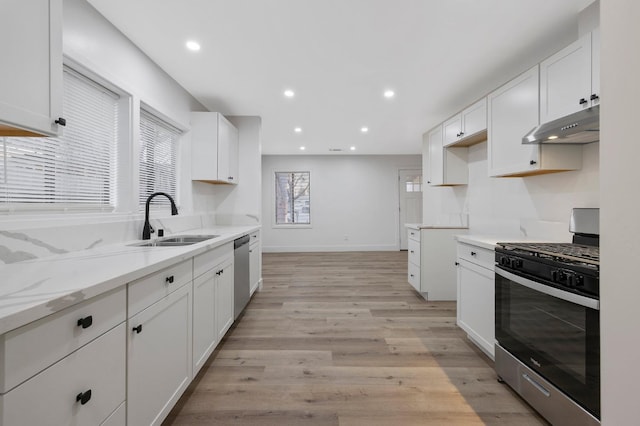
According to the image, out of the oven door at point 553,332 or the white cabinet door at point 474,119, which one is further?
the white cabinet door at point 474,119

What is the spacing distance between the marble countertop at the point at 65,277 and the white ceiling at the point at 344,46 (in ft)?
5.33

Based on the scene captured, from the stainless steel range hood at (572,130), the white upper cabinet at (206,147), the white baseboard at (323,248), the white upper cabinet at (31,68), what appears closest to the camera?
the white upper cabinet at (31,68)

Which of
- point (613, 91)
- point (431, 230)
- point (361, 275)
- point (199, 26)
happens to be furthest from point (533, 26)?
point (361, 275)

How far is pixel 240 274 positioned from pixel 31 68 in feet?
6.73

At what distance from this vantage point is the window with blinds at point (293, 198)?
7.14m

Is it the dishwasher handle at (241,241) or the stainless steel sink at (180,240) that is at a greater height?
the stainless steel sink at (180,240)

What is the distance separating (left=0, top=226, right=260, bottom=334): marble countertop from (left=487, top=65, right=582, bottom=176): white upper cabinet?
2530 millimetres

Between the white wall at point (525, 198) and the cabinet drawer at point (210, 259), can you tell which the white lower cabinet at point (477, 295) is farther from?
the cabinet drawer at point (210, 259)

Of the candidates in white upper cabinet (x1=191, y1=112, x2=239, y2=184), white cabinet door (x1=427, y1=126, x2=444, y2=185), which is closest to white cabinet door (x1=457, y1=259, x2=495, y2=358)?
white cabinet door (x1=427, y1=126, x2=444, y2=185)

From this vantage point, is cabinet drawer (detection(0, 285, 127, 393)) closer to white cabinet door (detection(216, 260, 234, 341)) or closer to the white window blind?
white cabinet door (detection(216, 260, 234, 341))

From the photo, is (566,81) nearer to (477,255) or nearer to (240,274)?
(477,255)

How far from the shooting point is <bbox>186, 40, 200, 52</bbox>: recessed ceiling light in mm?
2145

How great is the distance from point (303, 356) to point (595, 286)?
184 cm

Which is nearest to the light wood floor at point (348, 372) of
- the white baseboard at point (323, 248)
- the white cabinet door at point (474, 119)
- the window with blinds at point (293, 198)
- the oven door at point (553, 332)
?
the oven door at point (553, 332)
